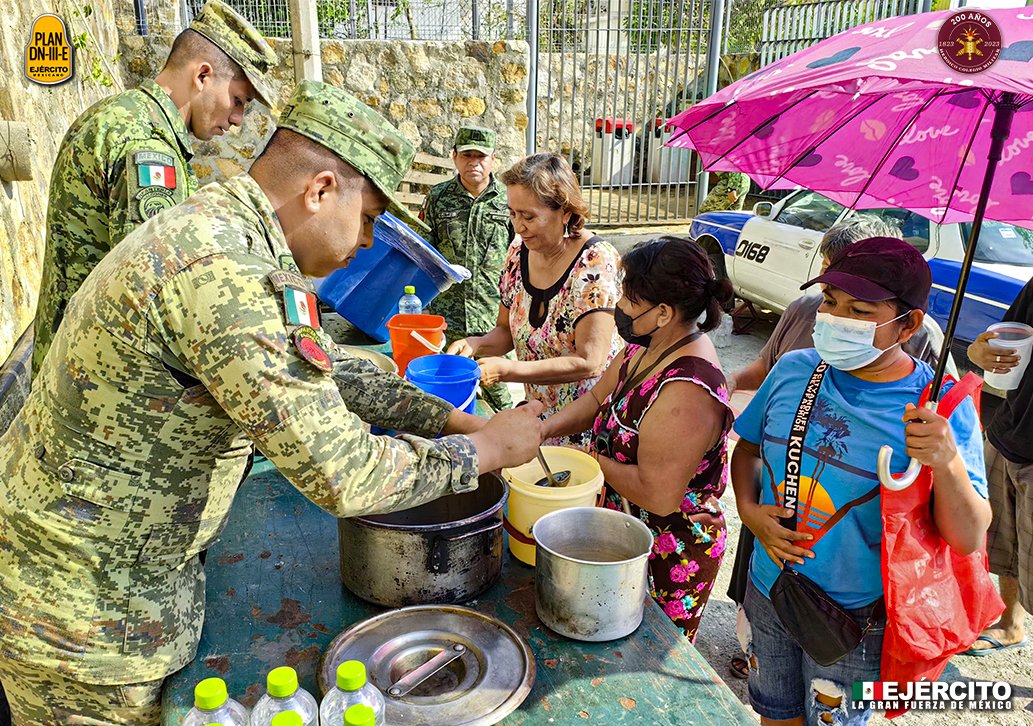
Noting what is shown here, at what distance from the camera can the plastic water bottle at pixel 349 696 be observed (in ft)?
4.35

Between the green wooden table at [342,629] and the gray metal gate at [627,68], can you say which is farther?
the gray metal gate at [627,68]

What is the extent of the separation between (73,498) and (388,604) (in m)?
0.75

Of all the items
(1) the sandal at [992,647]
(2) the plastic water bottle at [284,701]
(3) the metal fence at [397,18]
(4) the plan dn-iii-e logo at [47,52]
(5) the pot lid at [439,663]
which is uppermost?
(3) the metal fence at [397,18]

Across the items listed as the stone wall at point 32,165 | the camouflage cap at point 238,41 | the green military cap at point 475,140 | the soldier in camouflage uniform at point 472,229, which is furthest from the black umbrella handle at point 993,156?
the stone wall at point 32,165

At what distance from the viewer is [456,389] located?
271 centimetres

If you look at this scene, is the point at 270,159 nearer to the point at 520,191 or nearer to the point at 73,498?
the point at 73,498

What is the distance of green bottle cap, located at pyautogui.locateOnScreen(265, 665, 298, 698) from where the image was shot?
132 centimetres

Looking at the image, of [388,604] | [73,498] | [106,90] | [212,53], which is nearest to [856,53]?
[388,604]

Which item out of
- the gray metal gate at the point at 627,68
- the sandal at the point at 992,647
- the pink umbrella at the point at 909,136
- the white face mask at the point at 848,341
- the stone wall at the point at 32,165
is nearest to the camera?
the pink umbrella at the point at 909,136

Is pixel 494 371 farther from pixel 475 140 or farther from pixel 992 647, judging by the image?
pixel 992 647

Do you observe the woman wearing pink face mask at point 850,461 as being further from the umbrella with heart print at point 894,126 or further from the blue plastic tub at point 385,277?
the blue plastic tub at point 385,277

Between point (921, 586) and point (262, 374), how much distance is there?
171 centimetres

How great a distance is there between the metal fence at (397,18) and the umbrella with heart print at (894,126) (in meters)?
6.28

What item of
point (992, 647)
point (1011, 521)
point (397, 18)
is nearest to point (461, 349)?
point (1011, 521)
